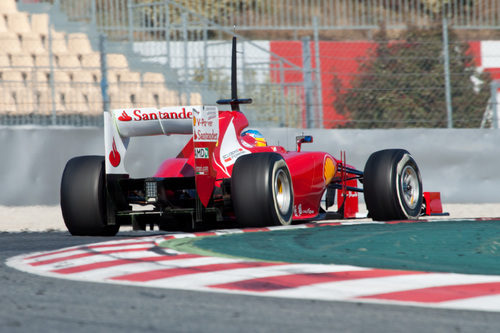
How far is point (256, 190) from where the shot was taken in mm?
7195

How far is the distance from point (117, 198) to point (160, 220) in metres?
0.45

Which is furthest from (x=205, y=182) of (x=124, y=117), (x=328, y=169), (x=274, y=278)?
(x=274, y=278)

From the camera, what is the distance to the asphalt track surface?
318 centimetres

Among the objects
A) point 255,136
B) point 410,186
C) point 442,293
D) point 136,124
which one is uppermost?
point 136,124

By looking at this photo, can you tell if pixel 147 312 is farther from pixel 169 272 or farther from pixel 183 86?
pixel 183 86

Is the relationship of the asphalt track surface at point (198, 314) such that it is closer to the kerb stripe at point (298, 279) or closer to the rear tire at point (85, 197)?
the kerb stripe at point (298, 279)

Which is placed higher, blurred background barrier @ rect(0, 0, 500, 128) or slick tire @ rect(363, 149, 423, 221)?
blurred background barrier @ rect(0, 0, 500, 128)

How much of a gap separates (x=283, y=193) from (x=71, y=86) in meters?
5.39

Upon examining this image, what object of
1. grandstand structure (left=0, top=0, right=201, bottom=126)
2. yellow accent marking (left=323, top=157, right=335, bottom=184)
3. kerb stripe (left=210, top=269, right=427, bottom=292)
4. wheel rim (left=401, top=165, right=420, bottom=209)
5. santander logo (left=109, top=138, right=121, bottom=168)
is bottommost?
kerb stripe (left=210, top=269, right=427, bottom=292)

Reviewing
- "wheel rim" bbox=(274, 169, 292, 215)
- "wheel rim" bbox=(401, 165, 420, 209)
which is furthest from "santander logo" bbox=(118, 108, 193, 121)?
"wheel rim" bbox=(401, 165, 420, 209)

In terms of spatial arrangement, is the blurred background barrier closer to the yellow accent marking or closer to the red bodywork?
the yellow accent marking

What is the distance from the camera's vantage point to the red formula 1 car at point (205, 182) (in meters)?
7.29

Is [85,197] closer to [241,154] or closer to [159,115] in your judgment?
[159,115]

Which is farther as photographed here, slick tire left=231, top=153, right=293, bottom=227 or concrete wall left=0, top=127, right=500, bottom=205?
concrete wall left=0, top=127, right=500, bottom=205
